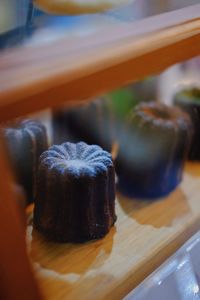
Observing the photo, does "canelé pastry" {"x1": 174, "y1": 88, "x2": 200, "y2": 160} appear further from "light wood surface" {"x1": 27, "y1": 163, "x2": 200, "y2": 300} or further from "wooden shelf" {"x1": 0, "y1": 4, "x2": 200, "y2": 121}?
"wooden shelf" {"x1": 0, "y1": 4, "x2": 200, "y2": 121}

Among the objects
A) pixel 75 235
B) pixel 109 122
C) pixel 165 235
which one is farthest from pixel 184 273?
pixel 109 122

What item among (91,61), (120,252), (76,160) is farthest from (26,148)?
(91,61)

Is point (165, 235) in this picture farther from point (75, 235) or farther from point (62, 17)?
point (62, 17)

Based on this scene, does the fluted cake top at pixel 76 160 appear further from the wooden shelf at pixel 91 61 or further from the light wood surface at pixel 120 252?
the wooden shelf at pixel 91 61

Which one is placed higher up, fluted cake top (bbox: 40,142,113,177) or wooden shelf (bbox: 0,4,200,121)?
wooden shelf (bbox: 0,4,200,121)

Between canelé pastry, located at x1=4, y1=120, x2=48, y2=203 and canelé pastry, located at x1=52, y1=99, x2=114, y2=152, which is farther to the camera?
canelé pastry, located at x1=52, y1=99, x2=114, y2=152

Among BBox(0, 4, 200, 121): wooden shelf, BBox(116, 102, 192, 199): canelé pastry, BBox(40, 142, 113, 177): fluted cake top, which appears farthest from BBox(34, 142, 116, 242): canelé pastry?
BBox(0, 4, 200, 121): wooden shelf
